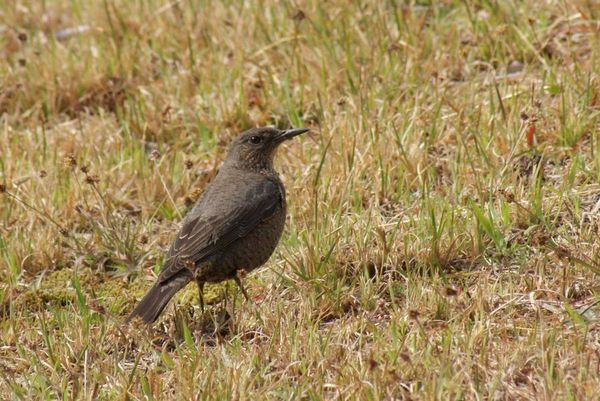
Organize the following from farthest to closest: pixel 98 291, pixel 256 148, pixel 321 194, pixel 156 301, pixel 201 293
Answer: pixel 256 148 → pixel 321 194 → pixel 98 291 → pixel 201 293 → pixel 156 301

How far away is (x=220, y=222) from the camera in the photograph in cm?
641

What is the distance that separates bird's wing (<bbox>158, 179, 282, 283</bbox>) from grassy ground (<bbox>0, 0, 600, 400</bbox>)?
0.29 metres

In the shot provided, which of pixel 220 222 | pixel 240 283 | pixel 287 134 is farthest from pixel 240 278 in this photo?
pixel 287 134

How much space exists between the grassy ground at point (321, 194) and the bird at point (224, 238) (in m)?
0.17

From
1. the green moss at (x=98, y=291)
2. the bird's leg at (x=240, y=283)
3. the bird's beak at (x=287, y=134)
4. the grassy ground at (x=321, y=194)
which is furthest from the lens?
the bird's beak at (x=287, y=134)

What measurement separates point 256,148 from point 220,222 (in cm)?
87

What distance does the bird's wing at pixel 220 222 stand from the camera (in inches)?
245

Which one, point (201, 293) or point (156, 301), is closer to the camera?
point (156, 301)

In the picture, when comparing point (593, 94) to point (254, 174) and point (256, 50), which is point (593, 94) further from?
point (256, 50)

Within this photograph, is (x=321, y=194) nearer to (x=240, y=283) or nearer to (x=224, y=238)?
(x=224, y=238)

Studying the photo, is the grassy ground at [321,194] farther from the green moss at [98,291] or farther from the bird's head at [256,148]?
the bird's head at [256,148]

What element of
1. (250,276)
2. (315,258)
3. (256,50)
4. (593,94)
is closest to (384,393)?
(315,258)

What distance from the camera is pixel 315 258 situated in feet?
20.1

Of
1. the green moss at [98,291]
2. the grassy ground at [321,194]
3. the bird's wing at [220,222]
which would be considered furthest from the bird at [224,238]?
the green moss at [98,291]
